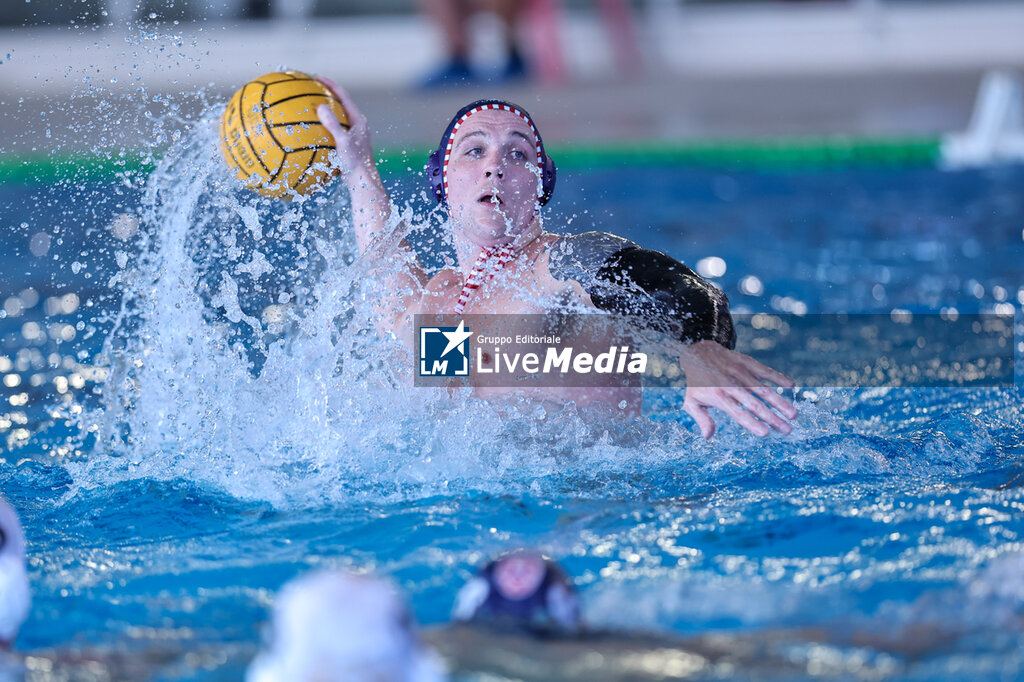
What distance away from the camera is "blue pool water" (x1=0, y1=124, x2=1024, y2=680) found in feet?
5.62

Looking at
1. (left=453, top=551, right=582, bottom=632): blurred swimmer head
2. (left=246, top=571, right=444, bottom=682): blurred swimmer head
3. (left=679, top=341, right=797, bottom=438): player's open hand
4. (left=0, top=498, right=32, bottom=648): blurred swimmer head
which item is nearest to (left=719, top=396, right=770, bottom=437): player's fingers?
(left=679, top=341, right=797, bottom=438): player's open hand

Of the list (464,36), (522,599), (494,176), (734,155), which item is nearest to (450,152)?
(494,176)

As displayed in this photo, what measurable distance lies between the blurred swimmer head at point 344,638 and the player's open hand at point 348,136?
5.34 ft

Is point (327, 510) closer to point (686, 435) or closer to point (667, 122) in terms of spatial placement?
point (686, 435)

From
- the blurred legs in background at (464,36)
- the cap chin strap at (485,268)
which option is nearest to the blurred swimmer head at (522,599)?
the cap chin strap at (485,268)

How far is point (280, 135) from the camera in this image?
8.94ft

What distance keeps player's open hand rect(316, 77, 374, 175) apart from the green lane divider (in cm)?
405

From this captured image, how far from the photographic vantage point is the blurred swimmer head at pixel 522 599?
1.54 metres

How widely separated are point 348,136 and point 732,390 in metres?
1.20

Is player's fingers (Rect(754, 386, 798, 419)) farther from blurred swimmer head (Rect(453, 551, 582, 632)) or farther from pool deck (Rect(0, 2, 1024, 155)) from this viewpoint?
pool deck (Rect(0, 2, 1024, 155))

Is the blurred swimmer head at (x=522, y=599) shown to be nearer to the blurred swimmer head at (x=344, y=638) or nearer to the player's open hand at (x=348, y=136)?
the blurred swimmer head at (x=344, y=638)

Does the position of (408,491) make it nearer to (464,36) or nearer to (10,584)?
(10,584)

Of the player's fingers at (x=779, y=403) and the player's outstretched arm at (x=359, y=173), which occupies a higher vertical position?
the player's outstretched arm at (x=359, y=173)

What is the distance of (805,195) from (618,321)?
4211 mm
